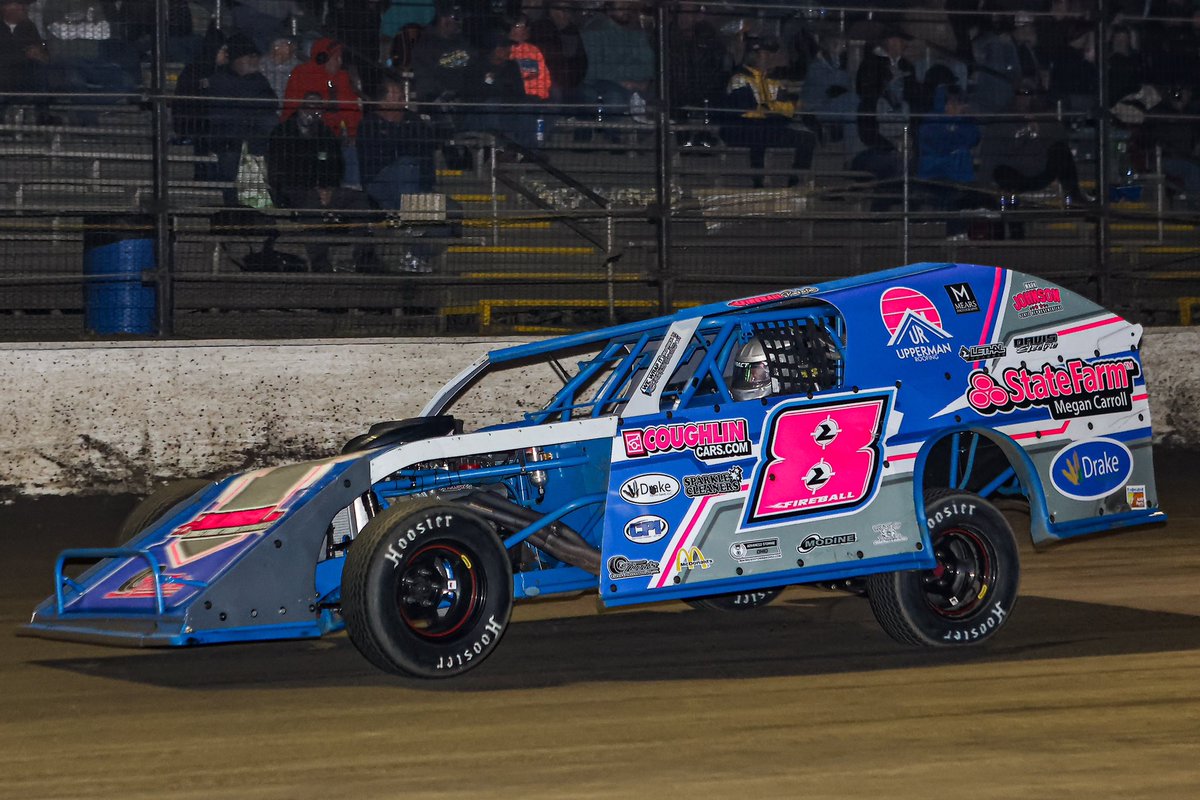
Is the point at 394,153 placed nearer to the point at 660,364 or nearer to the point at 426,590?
the point at 660,364

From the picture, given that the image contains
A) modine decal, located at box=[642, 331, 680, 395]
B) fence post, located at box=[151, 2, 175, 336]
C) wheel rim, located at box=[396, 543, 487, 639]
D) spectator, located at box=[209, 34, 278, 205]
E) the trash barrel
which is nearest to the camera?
wheel rim, located at box=[396, 543, 487, 639]

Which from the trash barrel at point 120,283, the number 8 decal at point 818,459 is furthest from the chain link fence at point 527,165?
the number 8 decal at point 818,459

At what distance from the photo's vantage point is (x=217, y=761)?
15.2ft

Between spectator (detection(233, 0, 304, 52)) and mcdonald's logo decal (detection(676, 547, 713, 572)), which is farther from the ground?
spectator (detection(233, 0, 304, 52))

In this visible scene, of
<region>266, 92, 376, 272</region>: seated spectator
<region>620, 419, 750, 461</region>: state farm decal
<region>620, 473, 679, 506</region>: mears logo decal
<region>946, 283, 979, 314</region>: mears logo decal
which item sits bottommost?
<region>620, 473, 679, 506</region>: mears logo decal

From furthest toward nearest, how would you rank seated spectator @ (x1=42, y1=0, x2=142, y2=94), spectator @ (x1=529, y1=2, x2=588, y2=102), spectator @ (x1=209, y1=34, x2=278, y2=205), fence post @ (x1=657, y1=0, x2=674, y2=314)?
spectator @ (x1=529, y1=2, x2=588, y2=102) → fence post @ (x1=657, y1=0, x2=674, y2=314) → seated spectator @ (x1=42, y1=0, x2=142, y2=94) → spectator @ (x1=209, y1=34, x2=278, y2=205)

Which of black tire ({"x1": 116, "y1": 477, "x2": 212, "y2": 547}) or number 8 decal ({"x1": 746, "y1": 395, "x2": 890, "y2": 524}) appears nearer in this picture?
number 8 decal ({"x1": 746, "y1": 395, "x2": 890, "y2": 524})

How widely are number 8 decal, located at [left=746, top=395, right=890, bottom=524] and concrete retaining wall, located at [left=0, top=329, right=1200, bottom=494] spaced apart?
4.85 m

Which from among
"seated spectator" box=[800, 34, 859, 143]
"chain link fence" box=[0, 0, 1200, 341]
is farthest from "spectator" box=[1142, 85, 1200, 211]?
"seated spectator" box=[800, 34, 859, 143]

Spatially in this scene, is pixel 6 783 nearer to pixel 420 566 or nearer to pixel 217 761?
pixel 217 761

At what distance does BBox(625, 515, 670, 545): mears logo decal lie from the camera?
587 centimetres

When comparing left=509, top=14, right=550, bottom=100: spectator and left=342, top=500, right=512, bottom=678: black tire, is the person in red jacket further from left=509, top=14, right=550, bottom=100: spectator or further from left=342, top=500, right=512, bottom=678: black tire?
left=342, top=500, right=512, bottom=678: black tire

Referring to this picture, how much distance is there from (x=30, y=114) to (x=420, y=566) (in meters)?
6.47

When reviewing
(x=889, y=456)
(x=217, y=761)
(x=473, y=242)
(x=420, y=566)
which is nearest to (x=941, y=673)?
(x=889, y=456)
